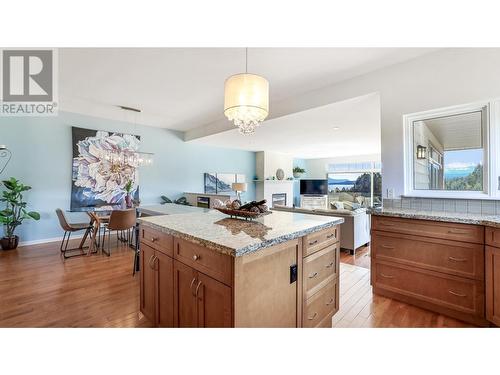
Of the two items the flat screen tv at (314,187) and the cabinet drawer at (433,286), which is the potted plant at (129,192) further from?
the flat screen tv at (314,187)

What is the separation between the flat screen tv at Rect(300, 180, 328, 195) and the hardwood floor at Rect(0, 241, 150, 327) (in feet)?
23.1

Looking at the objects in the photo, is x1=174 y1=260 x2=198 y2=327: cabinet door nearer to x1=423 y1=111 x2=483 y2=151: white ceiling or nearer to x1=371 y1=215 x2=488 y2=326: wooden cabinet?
x1=371 y1=215 x2=488 y2=326: wooden cabinet

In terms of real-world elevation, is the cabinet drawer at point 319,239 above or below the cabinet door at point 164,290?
above

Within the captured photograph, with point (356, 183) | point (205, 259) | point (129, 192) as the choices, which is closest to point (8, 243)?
point (129, 192)

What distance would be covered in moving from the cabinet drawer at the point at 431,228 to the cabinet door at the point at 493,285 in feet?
0.36

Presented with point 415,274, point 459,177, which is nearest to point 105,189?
point 415,274

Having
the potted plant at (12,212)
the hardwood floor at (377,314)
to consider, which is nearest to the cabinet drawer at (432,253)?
the hardwood floor at (377,314)

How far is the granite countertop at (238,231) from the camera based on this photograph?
108 cm

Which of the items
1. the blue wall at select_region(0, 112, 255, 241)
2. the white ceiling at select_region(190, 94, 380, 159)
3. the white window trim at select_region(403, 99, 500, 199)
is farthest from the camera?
the blue wall at select_region(0, 112, 255, 241)

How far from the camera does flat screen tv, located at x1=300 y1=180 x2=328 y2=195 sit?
29.3 ft

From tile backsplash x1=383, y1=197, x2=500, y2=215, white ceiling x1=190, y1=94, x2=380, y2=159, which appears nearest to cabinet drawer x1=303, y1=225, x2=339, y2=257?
tile backsplash x1=383, y1=197, x2=500, y2=215

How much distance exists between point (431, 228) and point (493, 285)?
52 cm
